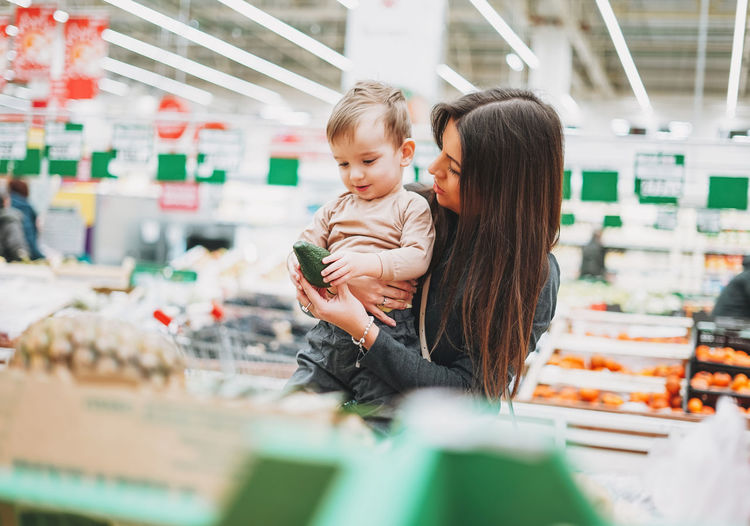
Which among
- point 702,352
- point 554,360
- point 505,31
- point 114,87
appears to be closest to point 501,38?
point 505,31

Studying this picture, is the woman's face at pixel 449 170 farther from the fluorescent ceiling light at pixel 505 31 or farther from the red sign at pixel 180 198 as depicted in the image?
the fluorescent ceiling light at pixel 505 31

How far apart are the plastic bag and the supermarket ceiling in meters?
11.0

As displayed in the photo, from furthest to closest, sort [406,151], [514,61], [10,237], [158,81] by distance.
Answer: [158,81] < [514,61] < [10,237] < [406,151]

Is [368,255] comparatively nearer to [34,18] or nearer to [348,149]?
[348,149]

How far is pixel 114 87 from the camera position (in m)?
19.0

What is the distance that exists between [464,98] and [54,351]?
4.08 ft

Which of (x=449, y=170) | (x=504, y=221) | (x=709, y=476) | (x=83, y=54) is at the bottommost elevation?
(x=709, y=476)

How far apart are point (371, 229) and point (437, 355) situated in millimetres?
370

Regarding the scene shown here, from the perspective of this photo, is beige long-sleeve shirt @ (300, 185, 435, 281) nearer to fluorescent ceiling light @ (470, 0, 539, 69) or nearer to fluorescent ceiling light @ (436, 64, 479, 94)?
fluorescent ceiling light @ (470, 0, 539, 69)

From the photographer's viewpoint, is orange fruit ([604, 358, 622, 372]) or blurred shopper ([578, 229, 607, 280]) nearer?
orange fruit ([604, 358, 622, 372])

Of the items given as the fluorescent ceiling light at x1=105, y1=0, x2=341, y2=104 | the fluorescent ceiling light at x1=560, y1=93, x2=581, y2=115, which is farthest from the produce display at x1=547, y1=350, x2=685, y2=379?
the fluorescent ceiling light at x1=560, y1=93, x2=581, y2=115

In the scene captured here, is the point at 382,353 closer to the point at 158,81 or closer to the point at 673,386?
the point at 673,386

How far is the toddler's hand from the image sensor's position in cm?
171

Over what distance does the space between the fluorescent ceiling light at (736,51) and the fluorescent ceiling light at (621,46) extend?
153cm
